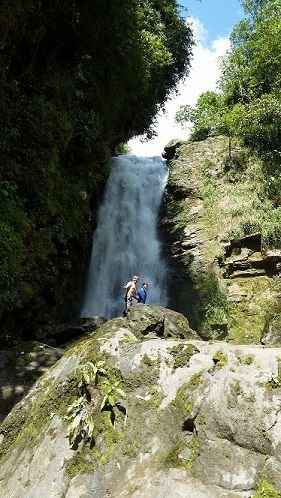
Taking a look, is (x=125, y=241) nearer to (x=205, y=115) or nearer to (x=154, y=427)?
(x=205, y=115)

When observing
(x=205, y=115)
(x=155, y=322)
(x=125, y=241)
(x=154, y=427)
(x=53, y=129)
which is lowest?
(x=154, y=427)

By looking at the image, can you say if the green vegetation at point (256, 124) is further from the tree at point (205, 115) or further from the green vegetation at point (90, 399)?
the green vegetation at point (90, 399)

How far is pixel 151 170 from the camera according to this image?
2205 centimetres

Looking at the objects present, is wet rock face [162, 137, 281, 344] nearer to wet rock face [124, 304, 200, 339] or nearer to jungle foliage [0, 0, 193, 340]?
jungle foliage [0, 0, 193, 340]

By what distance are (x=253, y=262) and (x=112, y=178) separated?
A: 7.67m

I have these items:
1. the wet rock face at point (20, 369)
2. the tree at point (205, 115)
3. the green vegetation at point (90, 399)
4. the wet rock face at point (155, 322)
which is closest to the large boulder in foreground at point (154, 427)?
the green vegetation at point (90, 399)

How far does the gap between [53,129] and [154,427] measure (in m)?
9.58

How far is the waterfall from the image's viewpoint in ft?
54.1

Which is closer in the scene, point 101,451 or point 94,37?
point 101,451

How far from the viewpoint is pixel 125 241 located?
725 inches

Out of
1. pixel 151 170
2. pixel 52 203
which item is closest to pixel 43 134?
pixel 52 203

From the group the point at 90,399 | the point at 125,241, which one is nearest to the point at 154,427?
the point at 90,399

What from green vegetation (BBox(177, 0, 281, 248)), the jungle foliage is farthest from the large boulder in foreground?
green vegetation (BBox(177, 0, 281, 248))

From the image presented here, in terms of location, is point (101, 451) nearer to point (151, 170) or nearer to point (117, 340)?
point (117, 340)
